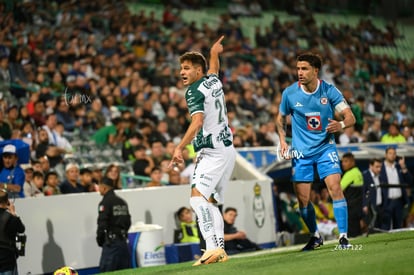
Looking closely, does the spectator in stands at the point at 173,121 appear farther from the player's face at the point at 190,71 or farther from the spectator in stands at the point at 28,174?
the player's face at the point at 190,71

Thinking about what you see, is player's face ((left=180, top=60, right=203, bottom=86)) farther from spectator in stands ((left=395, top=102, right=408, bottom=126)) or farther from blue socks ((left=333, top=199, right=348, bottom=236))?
spectator in stands ((left=395, top=102, right=408, bottom=126))

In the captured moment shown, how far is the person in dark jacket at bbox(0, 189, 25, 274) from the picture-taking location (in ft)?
40.8

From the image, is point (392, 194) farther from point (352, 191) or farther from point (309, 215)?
point (309, 215)

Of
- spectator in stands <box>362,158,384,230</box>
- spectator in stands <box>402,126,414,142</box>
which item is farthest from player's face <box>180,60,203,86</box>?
spectator in stands <box>402,126,414,142</box>

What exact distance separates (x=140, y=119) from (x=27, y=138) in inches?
171

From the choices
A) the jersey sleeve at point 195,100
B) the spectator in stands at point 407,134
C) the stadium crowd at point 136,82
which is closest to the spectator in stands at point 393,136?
the stadium crowd at point 136,82

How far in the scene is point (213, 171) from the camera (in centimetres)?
1068

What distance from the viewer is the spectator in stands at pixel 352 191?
59.9 ft

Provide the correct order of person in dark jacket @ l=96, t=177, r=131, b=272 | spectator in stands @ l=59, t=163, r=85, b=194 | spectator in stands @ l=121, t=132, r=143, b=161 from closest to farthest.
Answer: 1. person in dark jacket @ l=96, t=177, r=131, b=272
2. spectator in stands @ l=59, t=163, r=85, b=194
3. spectator in stands @ l=121, t=132, r=143, b=161

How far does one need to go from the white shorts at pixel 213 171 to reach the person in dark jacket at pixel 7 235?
10.1 ft

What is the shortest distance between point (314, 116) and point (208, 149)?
1.66 meters

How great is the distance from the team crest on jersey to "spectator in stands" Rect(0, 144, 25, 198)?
5398 millimetres

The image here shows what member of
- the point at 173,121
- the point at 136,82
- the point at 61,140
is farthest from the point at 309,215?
the point at 136,82

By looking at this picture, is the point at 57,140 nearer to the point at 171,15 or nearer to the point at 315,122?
the point at 315,122
